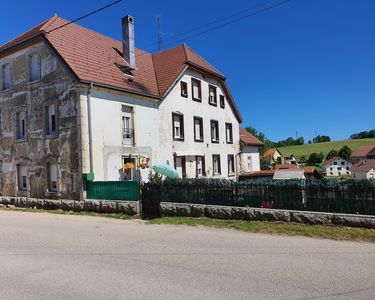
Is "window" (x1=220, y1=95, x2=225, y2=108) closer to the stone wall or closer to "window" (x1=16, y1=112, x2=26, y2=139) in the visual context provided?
the stone wall

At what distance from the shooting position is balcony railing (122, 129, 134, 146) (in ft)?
64.0

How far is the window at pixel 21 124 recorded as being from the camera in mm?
20047

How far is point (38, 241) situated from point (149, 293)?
17.1 feet

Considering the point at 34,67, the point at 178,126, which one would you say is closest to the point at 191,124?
the point at 178,126

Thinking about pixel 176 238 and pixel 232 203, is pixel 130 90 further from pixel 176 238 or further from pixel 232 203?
pixel 176 238

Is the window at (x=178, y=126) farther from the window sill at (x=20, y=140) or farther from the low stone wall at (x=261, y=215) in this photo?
the low stone wall at (x=261, y=215)

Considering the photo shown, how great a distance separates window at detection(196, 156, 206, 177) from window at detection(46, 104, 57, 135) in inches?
412

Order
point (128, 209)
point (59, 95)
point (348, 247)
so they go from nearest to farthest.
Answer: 1. point (348, 247)
2. point (128, 209)
3. point (59, 95)

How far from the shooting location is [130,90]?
19.5 meters

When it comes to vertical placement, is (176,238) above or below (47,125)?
below

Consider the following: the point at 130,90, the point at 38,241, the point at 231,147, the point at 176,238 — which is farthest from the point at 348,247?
the point at 231,147

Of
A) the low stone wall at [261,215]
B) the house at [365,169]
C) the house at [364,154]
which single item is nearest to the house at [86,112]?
the low stone wall at [261,215]

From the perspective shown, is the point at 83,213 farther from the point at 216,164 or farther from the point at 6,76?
the point at 216,164

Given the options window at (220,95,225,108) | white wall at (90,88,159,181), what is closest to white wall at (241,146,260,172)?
window at (220,95,225,108)
